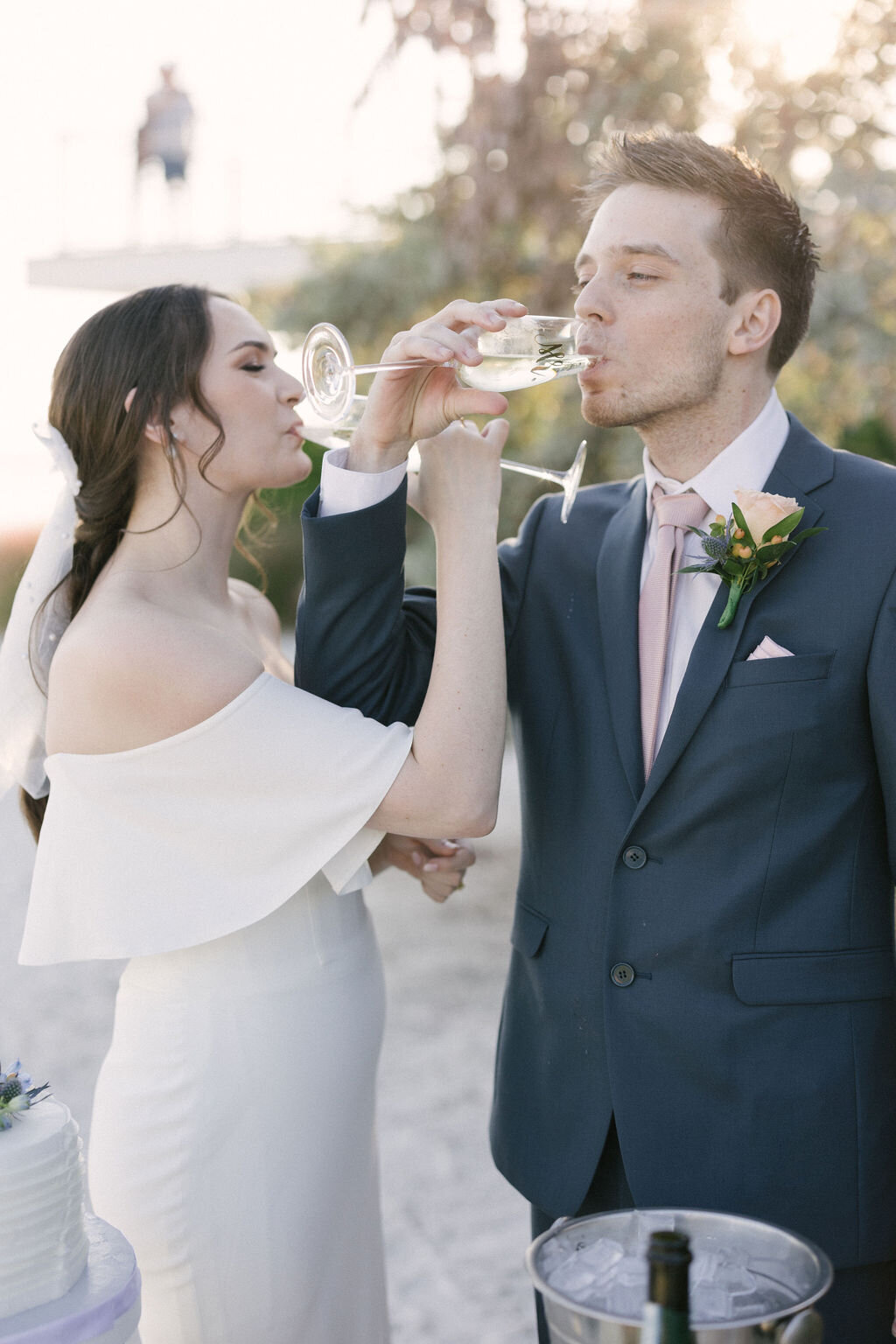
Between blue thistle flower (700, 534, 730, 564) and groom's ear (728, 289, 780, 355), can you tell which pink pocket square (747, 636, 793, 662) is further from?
groom's ear (728, 289, 780, 355)

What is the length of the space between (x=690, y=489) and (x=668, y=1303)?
159 cm

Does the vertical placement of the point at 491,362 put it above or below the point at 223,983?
above

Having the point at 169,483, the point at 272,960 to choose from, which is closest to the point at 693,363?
the point at 169,483

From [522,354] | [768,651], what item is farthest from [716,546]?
[522,354]

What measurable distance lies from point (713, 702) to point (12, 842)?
1140cm

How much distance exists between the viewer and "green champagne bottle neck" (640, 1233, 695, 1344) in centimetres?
132

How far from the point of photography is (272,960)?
100 inches

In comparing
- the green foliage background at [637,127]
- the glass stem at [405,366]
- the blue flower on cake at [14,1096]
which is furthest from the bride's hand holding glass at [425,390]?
the green foliage background at [637,127]

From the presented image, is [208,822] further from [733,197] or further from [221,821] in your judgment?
[733,197]

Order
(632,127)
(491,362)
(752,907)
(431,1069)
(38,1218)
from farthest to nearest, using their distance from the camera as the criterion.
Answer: (632,127), (431,1069), (491,362), (752,907), (38,1218)

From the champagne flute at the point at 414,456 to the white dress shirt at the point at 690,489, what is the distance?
9 cm

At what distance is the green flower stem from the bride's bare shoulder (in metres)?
0.85

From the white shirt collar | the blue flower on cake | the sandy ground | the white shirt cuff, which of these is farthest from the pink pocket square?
the sandy ground

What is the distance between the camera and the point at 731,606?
2.26 meters
